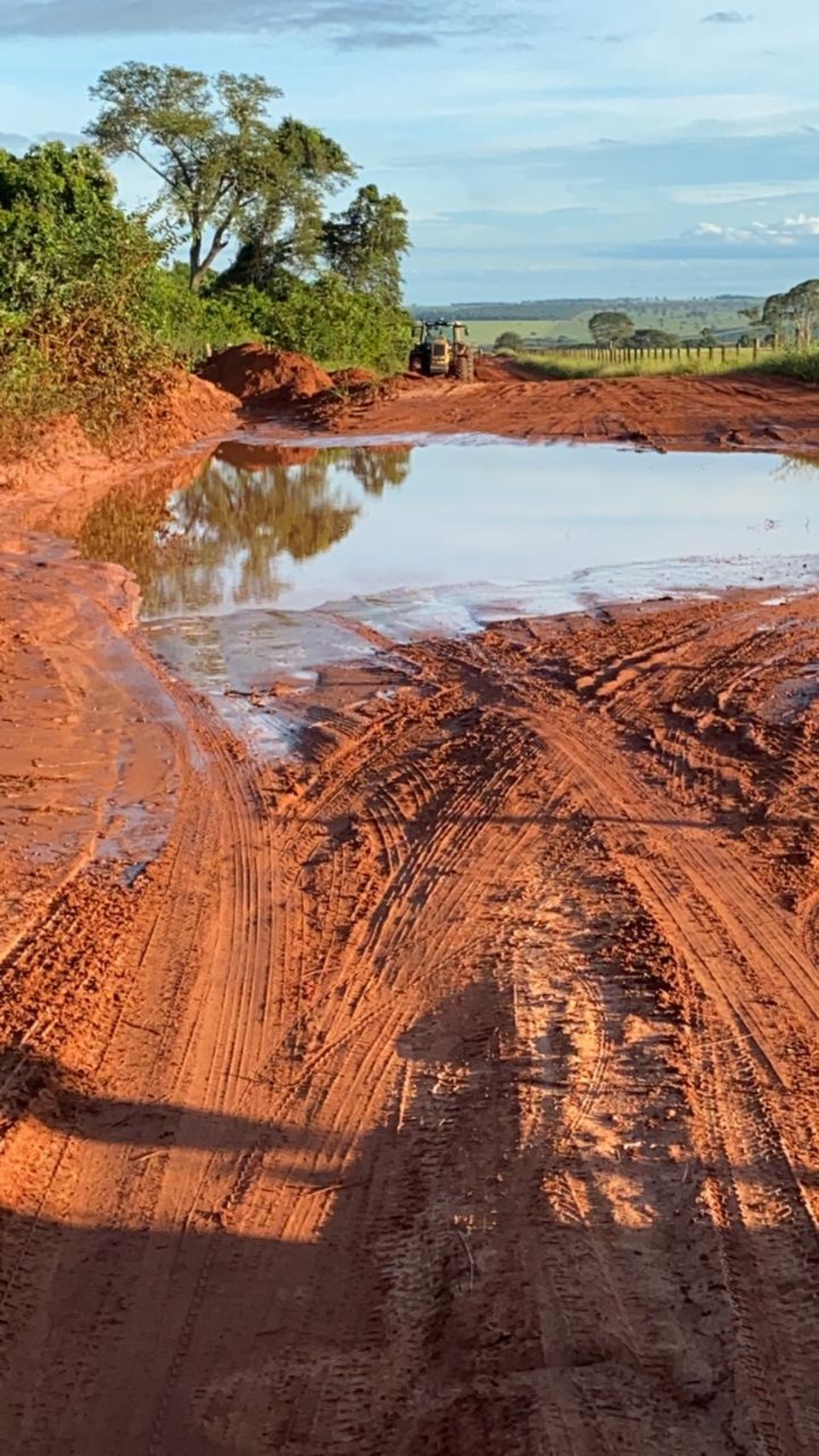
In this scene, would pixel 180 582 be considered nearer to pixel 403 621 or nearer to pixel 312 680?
pixel 403 621

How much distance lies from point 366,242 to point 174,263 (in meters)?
9.45

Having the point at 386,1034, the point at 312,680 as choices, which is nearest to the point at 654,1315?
the point at 386,1034

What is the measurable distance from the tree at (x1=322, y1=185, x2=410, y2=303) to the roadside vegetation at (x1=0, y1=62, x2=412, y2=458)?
2.6 inches

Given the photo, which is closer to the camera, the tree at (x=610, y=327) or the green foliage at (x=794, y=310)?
the green foliage at (x=794, y=310)

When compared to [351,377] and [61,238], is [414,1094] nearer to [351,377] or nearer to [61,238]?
[61,238]

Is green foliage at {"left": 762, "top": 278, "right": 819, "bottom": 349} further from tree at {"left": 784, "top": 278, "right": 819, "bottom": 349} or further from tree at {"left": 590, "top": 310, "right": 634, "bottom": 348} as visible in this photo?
tree at {"left": 590, "top": 310, "right": 634, "bottom": 348}

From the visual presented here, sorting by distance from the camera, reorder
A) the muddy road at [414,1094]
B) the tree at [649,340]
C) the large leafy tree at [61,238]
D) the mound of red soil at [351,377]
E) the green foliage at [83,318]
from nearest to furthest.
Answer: the muddy road at [414,1094] < the green foliage at [83,318] < the large leafy tree at [61,238] < the mound of red soil at [351,377] < the tree at [649,340]

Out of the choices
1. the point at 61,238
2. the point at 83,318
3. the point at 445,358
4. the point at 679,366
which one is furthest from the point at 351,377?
the point at 83,318

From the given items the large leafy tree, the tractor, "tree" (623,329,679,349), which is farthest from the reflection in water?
"tree" (623,329,679,349)

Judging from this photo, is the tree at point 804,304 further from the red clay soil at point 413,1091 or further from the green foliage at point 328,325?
the red clay soil at point 413,1091

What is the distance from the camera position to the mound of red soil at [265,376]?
39.2 m

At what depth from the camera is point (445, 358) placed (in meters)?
46.2

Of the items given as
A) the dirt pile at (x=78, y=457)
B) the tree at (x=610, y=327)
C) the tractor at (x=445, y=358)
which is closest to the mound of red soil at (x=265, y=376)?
the tractor at (x=445, y=358)

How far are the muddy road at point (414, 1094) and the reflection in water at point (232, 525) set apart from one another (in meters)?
6.16
